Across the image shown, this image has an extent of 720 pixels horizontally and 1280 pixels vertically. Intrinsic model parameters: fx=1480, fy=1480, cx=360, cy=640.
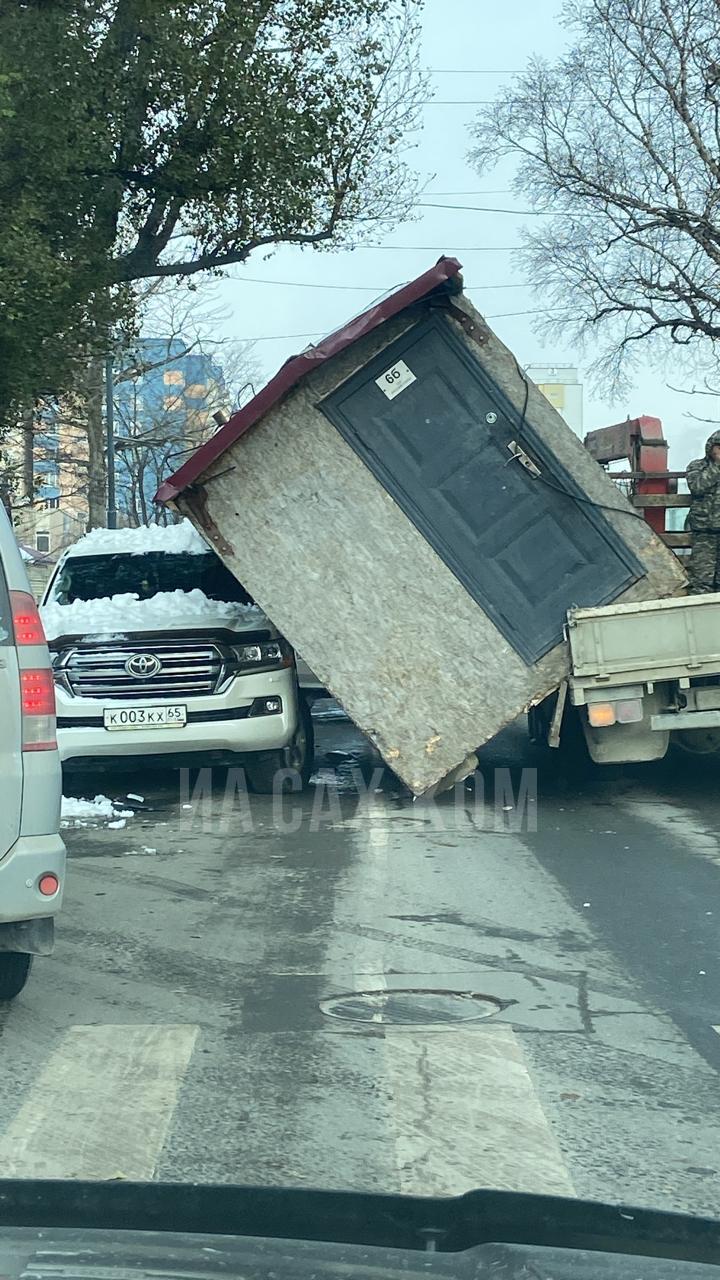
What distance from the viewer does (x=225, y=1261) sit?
231cm

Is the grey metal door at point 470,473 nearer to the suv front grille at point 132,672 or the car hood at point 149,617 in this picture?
the car hood at point 149,617

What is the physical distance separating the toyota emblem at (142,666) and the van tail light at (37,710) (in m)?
5.12

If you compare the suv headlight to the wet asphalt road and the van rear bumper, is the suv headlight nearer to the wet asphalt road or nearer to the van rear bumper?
the wet asphalt road

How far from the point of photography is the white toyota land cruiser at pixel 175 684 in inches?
395

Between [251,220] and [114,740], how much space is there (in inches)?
448

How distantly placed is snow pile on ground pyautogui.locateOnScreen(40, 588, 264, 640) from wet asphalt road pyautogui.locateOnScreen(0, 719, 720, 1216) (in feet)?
4.82

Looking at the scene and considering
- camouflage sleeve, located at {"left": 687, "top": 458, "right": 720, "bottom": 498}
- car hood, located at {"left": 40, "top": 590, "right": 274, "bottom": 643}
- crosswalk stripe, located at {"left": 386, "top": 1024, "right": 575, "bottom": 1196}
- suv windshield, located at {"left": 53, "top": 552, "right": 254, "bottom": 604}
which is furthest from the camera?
suv windshield, located at {"left": 53, "top": 552, "right": 254, "bottom": 604}

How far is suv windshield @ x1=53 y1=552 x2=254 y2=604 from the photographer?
11539mm

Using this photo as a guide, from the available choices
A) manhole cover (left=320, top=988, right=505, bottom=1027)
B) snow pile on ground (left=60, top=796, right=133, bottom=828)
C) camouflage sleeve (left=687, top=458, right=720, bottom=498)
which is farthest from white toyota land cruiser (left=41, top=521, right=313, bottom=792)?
manhole cover (left=320, top=988, right=505, bottom=1027)

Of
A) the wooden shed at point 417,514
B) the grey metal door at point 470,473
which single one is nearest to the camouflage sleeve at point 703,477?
the wooden shed at point 417,514

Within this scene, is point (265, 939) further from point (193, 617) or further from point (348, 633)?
point (193, 617)

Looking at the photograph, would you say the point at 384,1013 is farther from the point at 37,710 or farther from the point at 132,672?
the point at 132,672

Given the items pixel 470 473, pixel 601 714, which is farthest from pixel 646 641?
pixel 470 473

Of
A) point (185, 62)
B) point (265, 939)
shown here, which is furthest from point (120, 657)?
point (185, 62)
